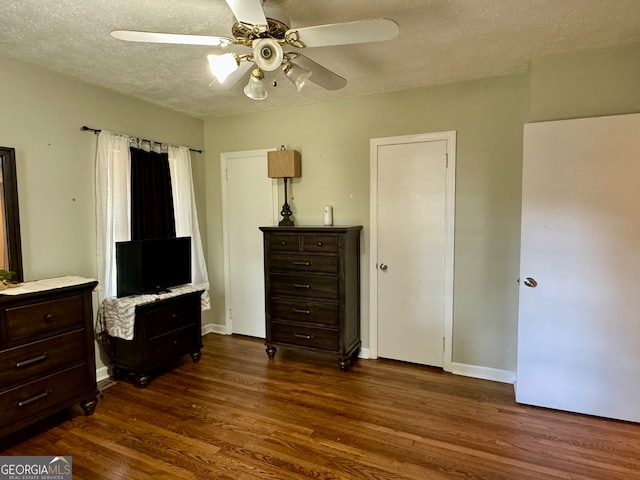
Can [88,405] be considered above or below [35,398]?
below

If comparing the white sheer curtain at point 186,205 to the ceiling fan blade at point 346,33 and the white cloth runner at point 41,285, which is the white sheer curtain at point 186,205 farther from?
the ceiling fan blade at point 346,33

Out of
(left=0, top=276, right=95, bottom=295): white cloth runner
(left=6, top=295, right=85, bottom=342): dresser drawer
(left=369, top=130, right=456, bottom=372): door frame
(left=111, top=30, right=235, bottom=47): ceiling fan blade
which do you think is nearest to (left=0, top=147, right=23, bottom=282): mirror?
(left=0, top=276, right=95, bottom=295): white cloth runner

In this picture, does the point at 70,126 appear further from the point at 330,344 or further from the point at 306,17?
the point at 330,344

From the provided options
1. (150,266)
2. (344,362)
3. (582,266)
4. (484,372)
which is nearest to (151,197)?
(150,266)

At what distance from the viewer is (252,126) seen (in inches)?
153

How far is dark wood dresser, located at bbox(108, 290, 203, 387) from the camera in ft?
9.53

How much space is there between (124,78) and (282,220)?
5.88ft

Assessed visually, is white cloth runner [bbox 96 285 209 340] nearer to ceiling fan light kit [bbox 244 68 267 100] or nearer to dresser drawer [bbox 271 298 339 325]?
dresser drawer [bbox 271 298 339 325]

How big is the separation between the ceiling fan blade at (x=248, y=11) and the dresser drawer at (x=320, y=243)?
184 centimetres

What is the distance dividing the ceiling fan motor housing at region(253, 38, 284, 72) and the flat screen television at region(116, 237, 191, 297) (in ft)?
6.68

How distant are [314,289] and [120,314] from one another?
62.2 inches

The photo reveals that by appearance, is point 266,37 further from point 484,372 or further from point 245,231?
point 484,372

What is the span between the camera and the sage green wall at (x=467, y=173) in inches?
114

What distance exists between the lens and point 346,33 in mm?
1613
